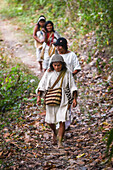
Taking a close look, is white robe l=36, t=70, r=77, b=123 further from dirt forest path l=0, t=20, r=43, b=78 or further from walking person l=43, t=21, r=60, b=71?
dirt forest path l=0, t=20, r=43, b=78

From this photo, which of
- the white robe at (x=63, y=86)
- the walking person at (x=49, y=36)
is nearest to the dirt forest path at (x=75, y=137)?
the white robe at (x=63, y=86)

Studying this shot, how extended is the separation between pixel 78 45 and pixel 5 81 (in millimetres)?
3552

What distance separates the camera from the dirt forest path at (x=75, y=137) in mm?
4727

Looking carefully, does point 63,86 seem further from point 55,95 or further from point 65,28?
point 65,28

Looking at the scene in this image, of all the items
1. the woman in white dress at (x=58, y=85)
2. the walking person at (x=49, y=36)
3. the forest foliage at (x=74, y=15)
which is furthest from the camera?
the forest foliage at (x=74, y=15)

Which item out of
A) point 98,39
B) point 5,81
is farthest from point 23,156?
point 98,39

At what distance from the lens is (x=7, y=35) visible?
15227mm

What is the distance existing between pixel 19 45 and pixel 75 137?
868cm

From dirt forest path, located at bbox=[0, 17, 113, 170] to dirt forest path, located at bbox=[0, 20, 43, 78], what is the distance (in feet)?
8.25

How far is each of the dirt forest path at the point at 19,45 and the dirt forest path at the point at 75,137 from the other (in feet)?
8.25

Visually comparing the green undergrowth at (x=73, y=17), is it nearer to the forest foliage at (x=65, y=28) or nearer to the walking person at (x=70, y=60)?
the forest foliage at (x=65, y=28)

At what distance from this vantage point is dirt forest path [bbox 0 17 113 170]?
4727mm

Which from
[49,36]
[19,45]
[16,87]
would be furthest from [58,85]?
[19,45]

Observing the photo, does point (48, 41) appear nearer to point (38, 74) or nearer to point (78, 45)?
point (38, 74)
